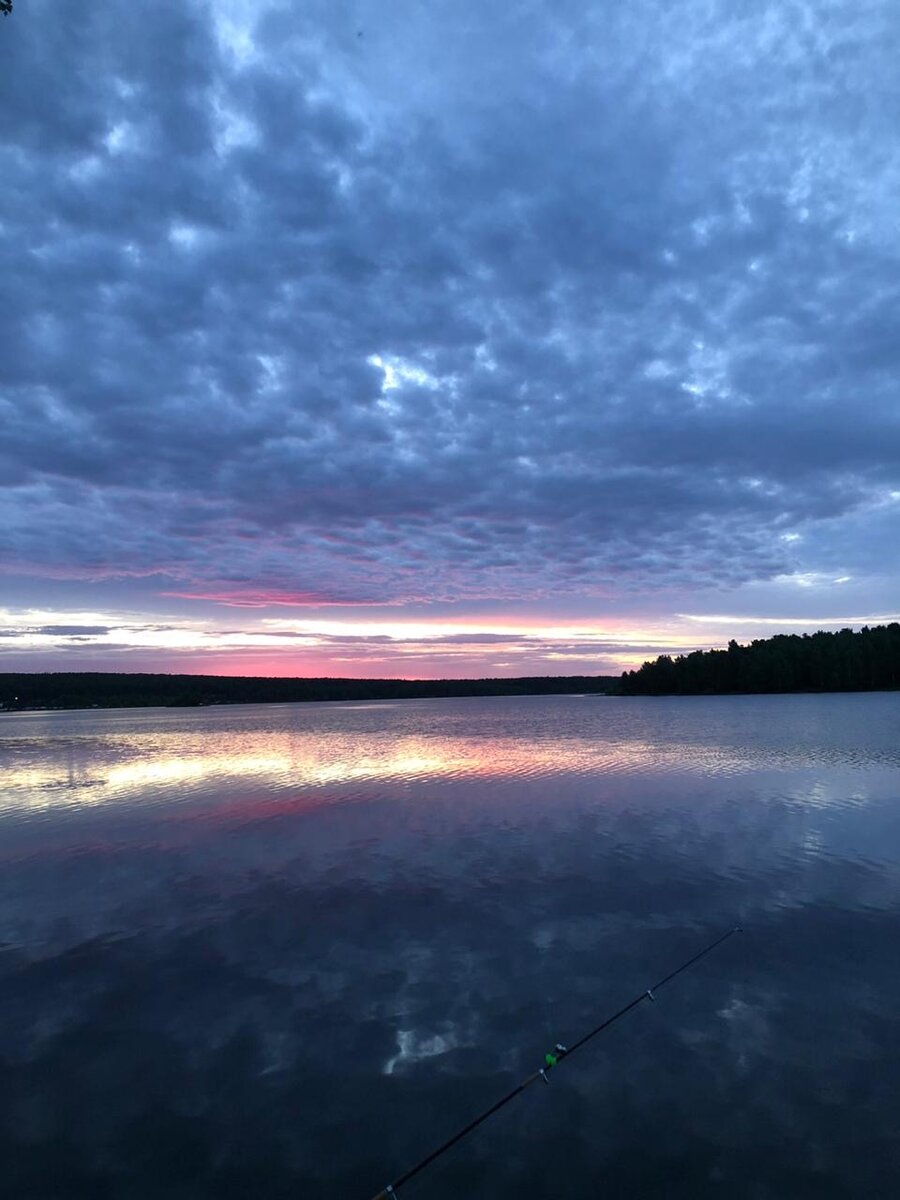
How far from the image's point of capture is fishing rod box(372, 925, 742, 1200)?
6.60m

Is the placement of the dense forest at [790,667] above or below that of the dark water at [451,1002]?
above

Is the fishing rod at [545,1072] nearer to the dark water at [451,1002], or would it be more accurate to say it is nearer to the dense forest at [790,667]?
the dark water at [451,1002]

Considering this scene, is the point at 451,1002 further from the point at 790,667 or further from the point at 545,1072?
the point at 790,667

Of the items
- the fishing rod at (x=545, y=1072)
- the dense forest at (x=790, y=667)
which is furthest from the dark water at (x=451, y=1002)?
the dense forest at (x=790, y=667)

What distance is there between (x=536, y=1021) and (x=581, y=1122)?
2006mm

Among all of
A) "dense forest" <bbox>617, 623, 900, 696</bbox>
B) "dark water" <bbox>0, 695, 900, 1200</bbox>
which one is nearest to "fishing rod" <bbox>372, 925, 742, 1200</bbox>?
"dark water" <bbox>0, 695, 900, 1200</bbox>

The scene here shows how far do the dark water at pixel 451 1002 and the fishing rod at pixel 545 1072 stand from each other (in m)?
0.10

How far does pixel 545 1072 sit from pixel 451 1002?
210 cm

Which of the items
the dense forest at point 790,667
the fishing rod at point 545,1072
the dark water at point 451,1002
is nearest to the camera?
the fishing rod at point 545,1072

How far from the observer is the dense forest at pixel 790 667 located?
157000mm

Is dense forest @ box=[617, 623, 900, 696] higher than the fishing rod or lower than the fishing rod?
higher

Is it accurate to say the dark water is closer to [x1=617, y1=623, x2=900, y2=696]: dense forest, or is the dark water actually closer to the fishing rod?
the fishing rod

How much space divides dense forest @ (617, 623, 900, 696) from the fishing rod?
546 ft

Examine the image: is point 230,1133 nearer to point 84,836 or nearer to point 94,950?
point 94,950
